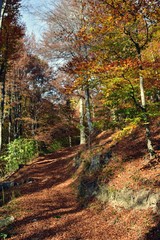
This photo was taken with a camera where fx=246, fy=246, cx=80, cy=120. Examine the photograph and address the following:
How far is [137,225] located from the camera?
23.2 ft

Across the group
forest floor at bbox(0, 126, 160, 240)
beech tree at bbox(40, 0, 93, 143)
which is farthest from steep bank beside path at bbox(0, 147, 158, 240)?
beech tree at bbox(40, 0, 93, 143)

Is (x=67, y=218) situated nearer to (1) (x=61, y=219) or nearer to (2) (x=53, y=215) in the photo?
(1) (x=61, y=219)

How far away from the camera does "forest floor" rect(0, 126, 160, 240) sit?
7.05 m

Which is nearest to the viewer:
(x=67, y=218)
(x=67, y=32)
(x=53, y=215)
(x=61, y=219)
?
(x=61, y=219)

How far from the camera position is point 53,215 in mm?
8953

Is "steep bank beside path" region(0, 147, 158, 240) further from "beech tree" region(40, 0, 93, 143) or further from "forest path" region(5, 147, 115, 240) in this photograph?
"beech tree" region(40, 0, 93, 143)

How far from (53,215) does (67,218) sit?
21.6 inches

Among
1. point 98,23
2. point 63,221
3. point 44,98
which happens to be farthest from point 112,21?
point 44,98

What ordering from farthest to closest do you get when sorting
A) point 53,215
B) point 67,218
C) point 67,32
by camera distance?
point 67,32, point 53,215, point 67,218

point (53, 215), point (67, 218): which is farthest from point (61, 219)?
point (53, 215)

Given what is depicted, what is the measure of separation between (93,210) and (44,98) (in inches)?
710

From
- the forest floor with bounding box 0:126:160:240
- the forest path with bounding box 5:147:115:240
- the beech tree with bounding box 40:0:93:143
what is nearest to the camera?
the forest floor with bounding box 0:126:160:240

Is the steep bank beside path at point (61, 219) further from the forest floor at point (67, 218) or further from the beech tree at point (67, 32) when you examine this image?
the beech tree at point (67, 32)

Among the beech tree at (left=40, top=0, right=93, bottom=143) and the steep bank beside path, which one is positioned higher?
the beech tree at (left=40, top=0, right=93, bottom=143)
